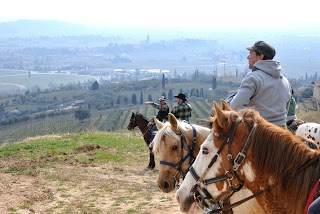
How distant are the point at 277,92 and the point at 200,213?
1.56 m

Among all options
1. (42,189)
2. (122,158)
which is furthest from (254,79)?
(122,158)

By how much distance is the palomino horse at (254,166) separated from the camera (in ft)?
10.4

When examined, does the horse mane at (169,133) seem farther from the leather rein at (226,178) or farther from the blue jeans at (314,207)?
the blue jeans at (314,207)

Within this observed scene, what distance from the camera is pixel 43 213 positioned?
960 cm

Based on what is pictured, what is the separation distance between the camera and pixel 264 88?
179 inches

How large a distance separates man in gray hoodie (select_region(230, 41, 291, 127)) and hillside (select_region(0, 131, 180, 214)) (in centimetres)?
477

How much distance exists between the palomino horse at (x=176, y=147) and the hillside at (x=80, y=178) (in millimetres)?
3293

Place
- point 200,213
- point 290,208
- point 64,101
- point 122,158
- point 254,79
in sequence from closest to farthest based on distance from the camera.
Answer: point 290,208
point 200,213
point 254,79
point 122,158
point 64,101

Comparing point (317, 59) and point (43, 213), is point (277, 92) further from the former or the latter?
point (317, 59)

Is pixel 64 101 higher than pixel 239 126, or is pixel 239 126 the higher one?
pixel 239 126

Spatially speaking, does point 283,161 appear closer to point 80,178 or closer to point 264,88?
point 264,88

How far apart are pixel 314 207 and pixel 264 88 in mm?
1975

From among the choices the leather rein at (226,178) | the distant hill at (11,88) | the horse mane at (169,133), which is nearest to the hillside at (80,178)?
the horse mane at (169,133)

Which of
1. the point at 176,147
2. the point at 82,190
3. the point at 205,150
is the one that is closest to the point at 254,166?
the point at 205,150
